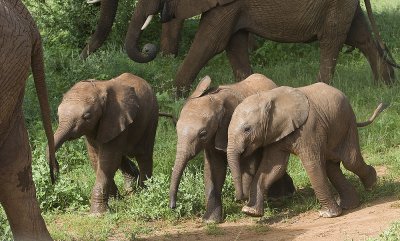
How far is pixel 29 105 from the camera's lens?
33.2ft

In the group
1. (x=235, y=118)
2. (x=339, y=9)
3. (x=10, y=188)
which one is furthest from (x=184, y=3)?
(x=10, y=188)

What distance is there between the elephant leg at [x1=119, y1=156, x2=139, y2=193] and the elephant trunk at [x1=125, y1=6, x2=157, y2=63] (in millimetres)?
2010

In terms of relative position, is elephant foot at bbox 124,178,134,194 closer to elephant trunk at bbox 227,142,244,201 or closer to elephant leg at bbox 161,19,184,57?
elephant trunk at bbox 227,142,244,201

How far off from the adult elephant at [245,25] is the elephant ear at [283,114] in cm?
321

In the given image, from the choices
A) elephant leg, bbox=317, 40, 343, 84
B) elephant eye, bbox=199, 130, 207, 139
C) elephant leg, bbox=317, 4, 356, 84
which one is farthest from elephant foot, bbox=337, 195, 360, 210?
elephant leg, bbox=317, 40, 343, 84

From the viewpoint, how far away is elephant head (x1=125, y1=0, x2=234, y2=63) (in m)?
10.6

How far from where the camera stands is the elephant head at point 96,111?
7.60 meters

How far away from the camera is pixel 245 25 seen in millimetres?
10805

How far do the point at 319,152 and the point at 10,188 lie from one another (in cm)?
256

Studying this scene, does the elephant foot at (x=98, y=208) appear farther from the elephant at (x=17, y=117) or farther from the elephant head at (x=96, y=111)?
the elephant at (x=17, y=117)

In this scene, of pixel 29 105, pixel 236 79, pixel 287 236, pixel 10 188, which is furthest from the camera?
pixel 236 79

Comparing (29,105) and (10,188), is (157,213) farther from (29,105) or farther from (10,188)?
(29,105)

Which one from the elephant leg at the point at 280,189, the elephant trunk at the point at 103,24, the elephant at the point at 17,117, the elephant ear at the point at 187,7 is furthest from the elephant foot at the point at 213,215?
the elephant trunk at the point at 103,24

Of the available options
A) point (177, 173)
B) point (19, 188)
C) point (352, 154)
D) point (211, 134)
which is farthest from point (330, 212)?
point (19, 188)
